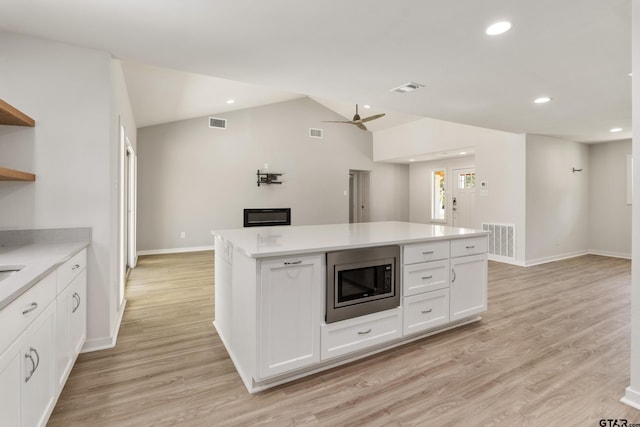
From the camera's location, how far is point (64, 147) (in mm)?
2328

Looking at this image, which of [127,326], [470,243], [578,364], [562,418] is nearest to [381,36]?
[470,243]

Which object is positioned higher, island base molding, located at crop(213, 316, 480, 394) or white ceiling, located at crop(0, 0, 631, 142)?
white ceiling, located at crop(0, 0, 631, 142)

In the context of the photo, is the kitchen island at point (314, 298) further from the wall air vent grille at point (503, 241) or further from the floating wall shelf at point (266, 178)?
the floating wall shelf at point (266, 178)

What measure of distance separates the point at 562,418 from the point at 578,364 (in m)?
0.79

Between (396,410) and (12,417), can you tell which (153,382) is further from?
(396,410)

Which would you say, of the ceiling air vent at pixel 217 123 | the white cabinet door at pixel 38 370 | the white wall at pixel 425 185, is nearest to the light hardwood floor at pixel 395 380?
the white cabinet door at pixel 38 370

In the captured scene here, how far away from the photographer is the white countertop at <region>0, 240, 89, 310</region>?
116 centimetres

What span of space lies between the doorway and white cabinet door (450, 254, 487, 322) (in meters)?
6.37

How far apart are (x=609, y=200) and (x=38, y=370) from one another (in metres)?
8.89

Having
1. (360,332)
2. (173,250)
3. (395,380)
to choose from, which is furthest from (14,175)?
(173,250)

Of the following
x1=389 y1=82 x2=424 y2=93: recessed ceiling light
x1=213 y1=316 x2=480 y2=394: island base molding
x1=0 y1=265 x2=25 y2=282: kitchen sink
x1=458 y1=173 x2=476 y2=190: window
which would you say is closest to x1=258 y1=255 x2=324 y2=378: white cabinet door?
x1=213 y1=316 x2=480 y2=394: island base molding

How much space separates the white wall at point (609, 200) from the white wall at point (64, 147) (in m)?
8.55

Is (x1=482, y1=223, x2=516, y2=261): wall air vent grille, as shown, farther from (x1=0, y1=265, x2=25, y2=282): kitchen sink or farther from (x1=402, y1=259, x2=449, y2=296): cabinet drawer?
(x1=0, y1=265, x2=25, y2=282): kitchen sink

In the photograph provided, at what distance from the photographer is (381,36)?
89.2 inches
